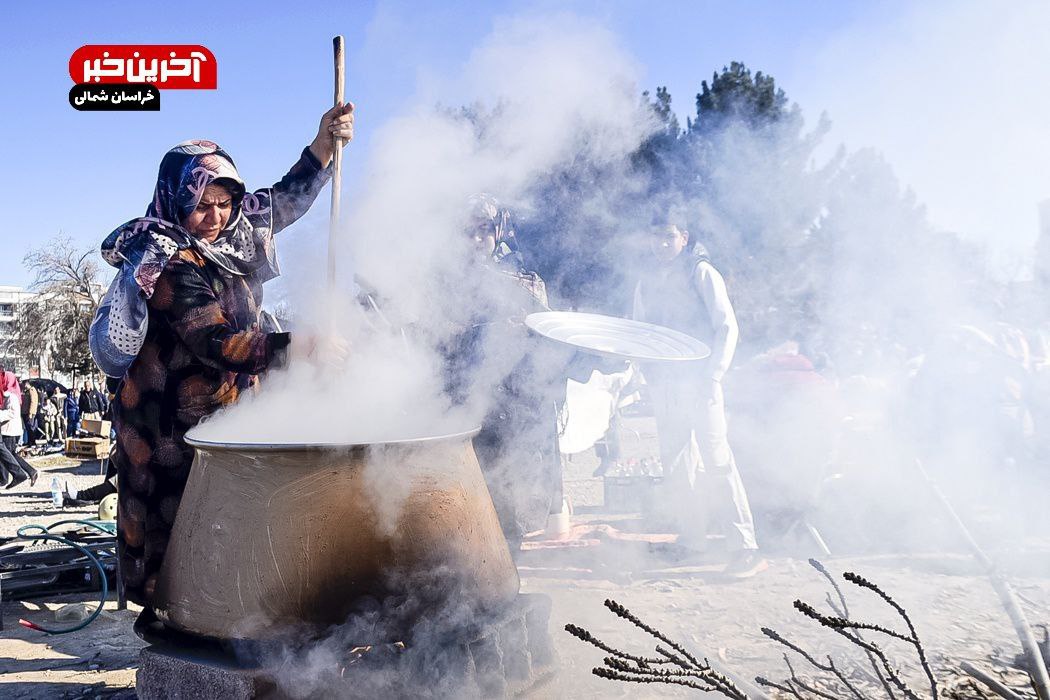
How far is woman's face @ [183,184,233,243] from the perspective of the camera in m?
2.33

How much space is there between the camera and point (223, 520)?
174 centimetres

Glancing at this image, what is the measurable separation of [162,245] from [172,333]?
0.28 m

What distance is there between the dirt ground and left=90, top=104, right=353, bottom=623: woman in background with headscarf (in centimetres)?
95

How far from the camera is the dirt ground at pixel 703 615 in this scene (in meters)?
2.74

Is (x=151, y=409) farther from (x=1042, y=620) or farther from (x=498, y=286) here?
(x=1042, y=620)

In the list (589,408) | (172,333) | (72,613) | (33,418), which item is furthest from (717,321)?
(33,418)

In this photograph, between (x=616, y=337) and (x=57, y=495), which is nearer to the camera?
(x=616, y=337)

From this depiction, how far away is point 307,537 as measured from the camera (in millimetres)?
1713

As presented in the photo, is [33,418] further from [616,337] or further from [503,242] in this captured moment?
[616,337]

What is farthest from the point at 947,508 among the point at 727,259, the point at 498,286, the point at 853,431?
the point at 727,259

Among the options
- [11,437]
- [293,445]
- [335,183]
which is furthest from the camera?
[11,437]

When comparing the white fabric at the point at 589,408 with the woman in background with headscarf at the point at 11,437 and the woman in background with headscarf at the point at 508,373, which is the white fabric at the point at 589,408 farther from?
the woman in background with headscarf at the point at 11,437

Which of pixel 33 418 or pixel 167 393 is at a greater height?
pixel 167 393

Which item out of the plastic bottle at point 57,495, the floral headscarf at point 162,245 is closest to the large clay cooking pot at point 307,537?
the floral headscarf at point 162,245
